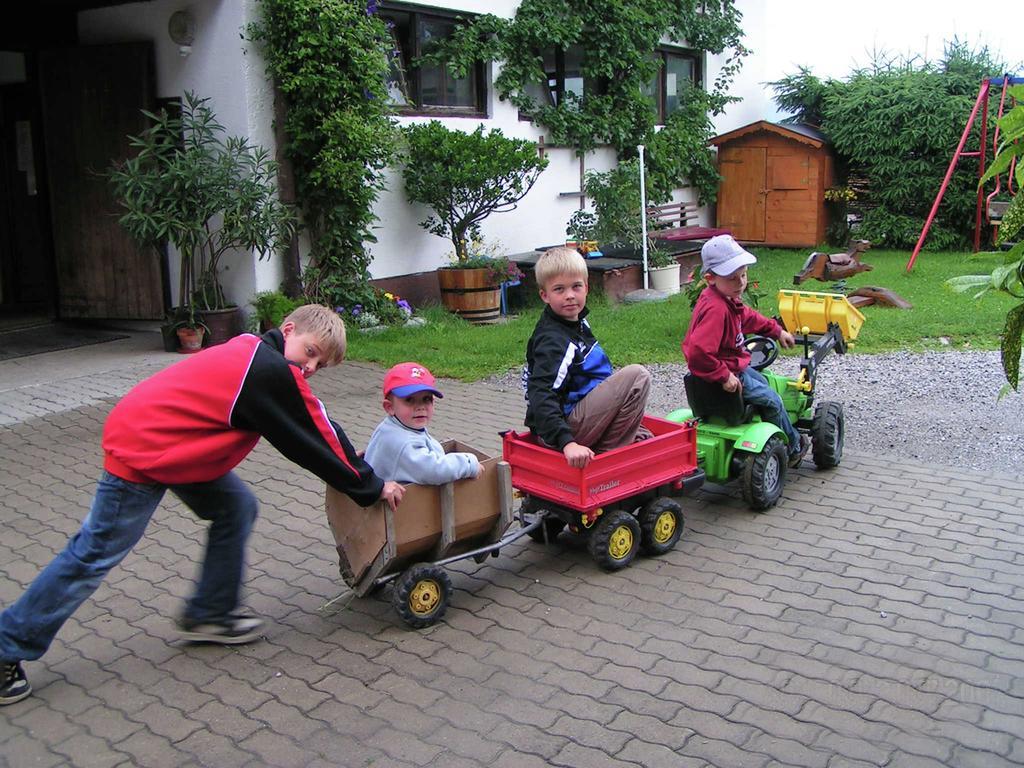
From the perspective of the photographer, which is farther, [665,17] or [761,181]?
[761,181]

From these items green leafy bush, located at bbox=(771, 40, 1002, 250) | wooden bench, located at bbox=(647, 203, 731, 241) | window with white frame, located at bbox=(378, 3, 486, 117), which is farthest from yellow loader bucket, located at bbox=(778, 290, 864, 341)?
green leafy bush, located at bbox=(771, 40, 1002, 250)

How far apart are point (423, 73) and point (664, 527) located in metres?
8.48

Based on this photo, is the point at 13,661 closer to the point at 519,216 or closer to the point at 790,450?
the point at 790,450

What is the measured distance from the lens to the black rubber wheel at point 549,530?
196 inches

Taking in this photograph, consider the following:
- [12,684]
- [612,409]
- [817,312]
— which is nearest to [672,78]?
[817,312]

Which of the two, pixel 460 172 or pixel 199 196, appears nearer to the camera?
pixel 199 196

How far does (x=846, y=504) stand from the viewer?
5742mm

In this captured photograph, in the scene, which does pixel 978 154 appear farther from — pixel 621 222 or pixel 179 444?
pixel 179 444

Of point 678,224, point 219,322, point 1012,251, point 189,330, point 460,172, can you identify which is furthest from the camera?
point 678,224

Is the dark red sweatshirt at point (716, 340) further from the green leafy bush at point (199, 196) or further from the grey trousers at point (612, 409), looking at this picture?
the green leafy bush at point (199, 196)

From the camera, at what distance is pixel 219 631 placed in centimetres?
417

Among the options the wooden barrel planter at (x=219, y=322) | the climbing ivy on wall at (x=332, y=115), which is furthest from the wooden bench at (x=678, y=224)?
the wooden barrel planter at (x=219, y=322)

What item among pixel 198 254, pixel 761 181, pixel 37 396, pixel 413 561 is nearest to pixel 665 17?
pixel 761 181

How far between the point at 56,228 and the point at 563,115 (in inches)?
259
